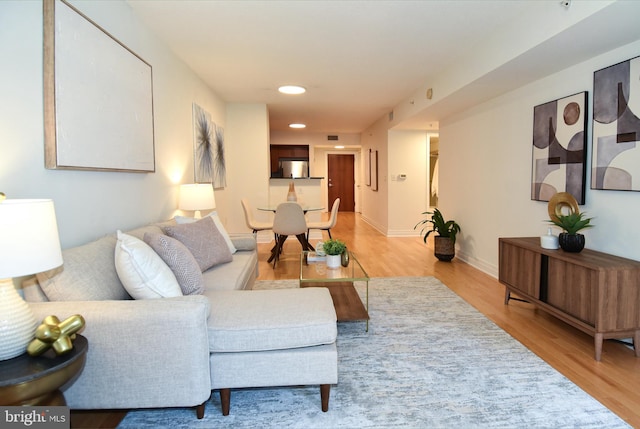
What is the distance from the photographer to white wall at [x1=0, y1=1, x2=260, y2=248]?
5.42 ft

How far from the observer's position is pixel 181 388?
5.20 ft

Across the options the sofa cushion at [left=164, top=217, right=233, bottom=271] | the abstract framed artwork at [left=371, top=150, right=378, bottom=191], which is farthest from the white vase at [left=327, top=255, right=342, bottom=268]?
the abstract framed artwork at [left=371, top=150, right=378, bottom=191]

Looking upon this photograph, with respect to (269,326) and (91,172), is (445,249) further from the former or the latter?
(91,172)

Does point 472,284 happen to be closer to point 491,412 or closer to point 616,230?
point 616,230

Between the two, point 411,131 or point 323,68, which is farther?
point 411,131

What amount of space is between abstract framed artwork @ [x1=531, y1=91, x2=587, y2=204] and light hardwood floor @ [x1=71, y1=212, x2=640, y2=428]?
1.05 m

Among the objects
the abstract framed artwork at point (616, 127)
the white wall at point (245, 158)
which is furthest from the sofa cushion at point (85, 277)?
the white wall at point (245, 158)

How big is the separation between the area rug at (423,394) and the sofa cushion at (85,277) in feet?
2.05

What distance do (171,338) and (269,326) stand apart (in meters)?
0.42

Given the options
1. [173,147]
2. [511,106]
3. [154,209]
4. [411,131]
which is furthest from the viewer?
[411,131]

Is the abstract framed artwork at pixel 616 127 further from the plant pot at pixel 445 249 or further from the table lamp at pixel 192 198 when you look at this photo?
the table lamp at pixel 192 198

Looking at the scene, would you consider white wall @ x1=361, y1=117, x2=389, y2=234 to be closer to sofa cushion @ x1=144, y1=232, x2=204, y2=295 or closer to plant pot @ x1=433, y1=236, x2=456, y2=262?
plant pot @ x1=433, y1=236, x2=456, y2=262

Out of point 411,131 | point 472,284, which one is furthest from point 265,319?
point 411,131

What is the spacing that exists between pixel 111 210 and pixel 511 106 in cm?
386
